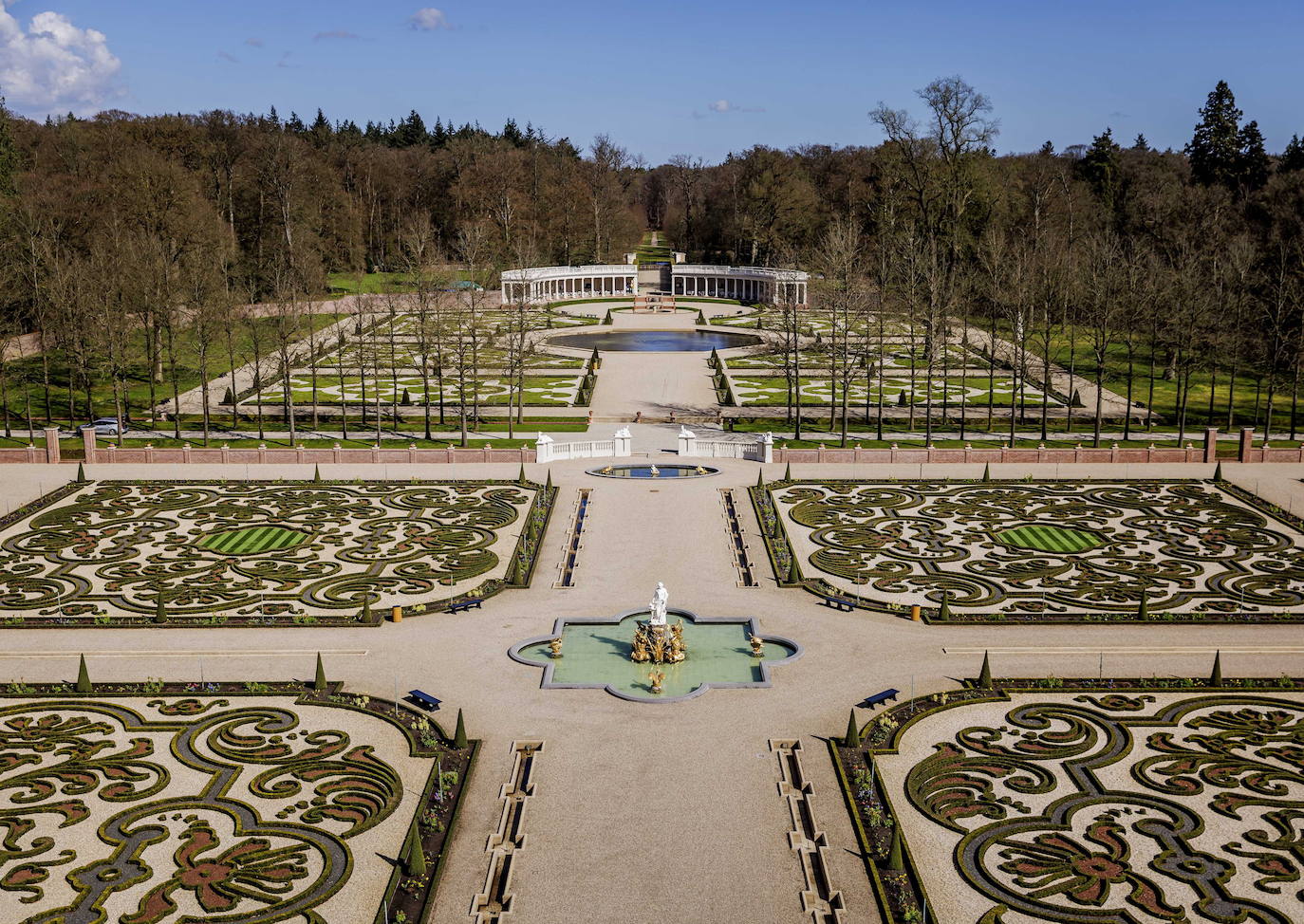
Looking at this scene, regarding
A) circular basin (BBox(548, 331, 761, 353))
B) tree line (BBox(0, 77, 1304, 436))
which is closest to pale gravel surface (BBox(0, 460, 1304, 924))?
tree line (BBox(0, 77, 1304, 436))

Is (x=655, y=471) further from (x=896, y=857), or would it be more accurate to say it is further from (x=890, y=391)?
(x=896, y=857)

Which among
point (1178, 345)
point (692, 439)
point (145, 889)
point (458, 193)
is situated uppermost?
point (458, 193)

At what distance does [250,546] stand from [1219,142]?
120 metres

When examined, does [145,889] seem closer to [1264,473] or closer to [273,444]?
[273,444]

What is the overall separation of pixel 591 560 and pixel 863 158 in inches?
5002

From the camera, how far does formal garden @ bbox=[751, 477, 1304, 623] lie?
4116 cm

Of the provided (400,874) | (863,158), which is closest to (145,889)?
(400,874)

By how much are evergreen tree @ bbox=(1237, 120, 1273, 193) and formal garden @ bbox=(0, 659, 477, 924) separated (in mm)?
125675

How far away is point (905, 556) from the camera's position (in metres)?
46.2

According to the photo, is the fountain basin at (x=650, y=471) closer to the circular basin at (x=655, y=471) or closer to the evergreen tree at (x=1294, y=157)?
the circular basin at (x=655, y=471)

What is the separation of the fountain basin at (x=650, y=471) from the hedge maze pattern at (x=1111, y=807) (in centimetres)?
2816

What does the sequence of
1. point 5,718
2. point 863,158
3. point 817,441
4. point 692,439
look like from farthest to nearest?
point 863,158
point 817,441
point 692,439
point 5,718

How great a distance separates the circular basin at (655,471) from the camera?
194ft

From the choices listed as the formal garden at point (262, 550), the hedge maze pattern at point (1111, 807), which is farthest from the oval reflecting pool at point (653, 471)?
the hedge maze pattern at point (1111, 807)
